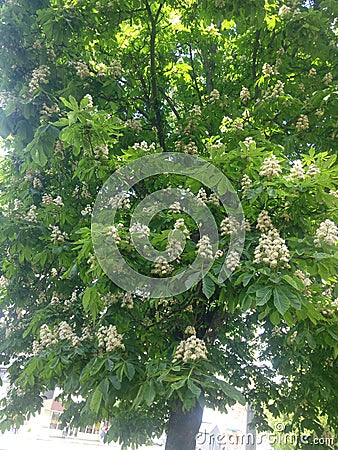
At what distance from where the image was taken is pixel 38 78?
3.19 m

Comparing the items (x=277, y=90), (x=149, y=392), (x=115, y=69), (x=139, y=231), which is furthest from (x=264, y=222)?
(x=115, y=69)

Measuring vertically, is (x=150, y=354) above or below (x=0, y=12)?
below

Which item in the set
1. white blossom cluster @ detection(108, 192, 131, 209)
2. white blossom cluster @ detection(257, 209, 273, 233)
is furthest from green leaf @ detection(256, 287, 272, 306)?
white blossom cluster @ detection(108, 192, 131, 209)

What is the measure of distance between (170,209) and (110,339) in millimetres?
925

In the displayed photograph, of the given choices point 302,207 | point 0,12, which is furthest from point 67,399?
point 0,12

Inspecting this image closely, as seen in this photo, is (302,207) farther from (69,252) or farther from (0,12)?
(0,12)

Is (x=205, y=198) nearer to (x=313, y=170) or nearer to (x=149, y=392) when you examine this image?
(x=313, y=170)

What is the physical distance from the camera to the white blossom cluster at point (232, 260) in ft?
7.09

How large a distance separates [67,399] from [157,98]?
2.85 m

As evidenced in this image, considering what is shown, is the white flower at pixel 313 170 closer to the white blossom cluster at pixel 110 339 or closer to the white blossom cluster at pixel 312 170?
the white blossom cluster at pixel 312 170

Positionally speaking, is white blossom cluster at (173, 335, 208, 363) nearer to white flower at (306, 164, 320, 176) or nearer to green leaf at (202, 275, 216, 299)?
green leaf at (202, 275, 216, 299)

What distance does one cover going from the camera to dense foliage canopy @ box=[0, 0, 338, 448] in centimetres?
227

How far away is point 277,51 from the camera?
3625 millimetres
